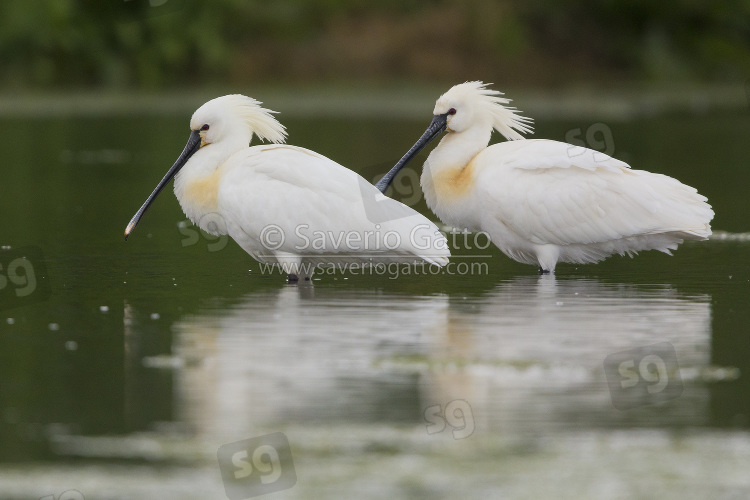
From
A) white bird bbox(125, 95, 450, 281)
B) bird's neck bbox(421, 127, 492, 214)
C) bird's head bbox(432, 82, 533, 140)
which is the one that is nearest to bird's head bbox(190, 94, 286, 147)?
white bird bbox(125, 95, 450, 281)

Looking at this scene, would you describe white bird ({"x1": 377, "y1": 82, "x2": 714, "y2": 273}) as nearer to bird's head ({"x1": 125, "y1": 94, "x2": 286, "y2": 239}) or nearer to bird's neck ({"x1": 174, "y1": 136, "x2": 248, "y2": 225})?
bird's head ({"x1": 125, "y1": 94, "x2": 286, "y2": 239})

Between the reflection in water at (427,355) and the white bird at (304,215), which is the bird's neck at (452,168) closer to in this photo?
the white bird at (304,215)

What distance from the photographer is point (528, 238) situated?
10.2 meters

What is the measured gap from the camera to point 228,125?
1049cm

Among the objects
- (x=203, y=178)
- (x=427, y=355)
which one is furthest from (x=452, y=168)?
(x=427, y=355)

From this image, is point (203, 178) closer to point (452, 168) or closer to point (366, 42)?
point (452, 168)

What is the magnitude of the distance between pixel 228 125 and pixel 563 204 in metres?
2.25

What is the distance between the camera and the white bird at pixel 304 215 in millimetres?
9672

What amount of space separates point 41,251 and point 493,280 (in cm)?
341

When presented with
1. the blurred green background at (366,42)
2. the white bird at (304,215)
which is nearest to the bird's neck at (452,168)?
the white bird at (304,215)

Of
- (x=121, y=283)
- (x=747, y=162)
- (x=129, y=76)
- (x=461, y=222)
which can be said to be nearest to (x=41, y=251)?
(x=121, y=283)

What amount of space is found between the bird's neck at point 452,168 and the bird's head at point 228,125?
107cm

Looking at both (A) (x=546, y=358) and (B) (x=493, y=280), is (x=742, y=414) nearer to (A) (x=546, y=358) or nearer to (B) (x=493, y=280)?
(A) (x=546, y=358)

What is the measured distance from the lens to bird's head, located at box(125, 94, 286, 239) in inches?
413
